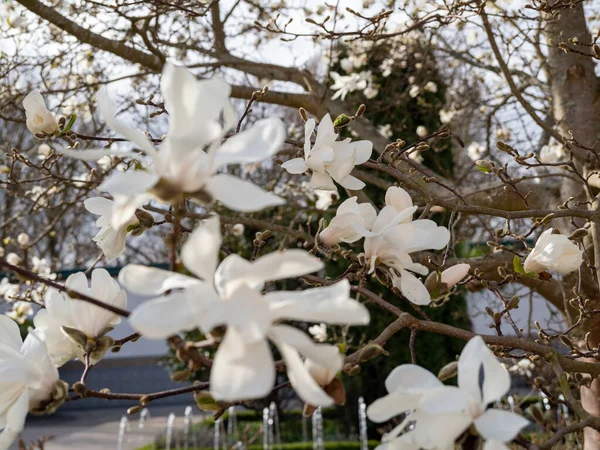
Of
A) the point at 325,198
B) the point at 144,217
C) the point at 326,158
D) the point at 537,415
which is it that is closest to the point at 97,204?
the point at 144,217

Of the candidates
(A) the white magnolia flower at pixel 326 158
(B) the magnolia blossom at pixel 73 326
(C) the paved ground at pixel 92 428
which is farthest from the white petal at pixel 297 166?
(C) the paved ground at pixel 92 428

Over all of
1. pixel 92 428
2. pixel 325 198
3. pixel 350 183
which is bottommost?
pixel 92 428

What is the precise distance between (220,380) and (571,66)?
257 cm

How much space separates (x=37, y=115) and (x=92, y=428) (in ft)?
26.2

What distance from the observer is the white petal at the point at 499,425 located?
512 mm

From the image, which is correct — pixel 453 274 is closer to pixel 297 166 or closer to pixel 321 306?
pixel 297 166

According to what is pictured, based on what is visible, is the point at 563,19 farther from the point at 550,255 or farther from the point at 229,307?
the point at 229,307

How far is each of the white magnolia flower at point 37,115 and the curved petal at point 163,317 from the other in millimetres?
840

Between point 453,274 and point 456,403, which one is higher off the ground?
point 453,274

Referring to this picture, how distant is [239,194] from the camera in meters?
0.49

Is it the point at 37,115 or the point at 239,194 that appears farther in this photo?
the point at 37,115

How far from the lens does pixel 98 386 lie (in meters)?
11.0

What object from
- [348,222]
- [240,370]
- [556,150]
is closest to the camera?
[240,370]

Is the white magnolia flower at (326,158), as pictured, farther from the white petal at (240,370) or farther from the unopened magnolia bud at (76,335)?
the white petal at (240,370)
